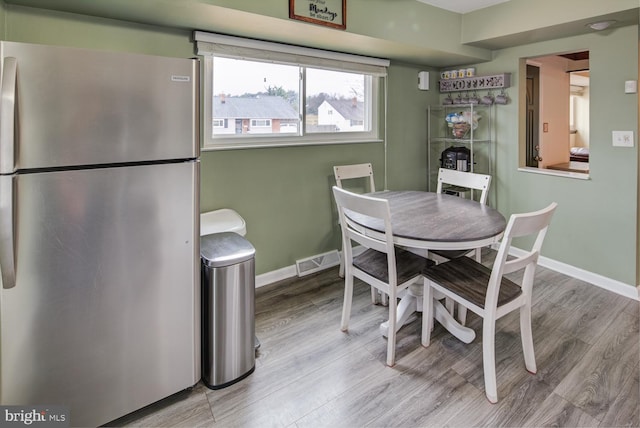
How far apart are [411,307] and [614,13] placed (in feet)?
8.06

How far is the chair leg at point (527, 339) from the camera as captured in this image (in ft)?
6.32

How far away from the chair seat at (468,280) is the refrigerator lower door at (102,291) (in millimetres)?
1309

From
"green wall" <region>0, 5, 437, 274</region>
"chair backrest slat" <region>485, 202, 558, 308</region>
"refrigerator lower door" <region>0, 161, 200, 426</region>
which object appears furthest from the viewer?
"green wall" <region>0, 5, 437, 274</region>

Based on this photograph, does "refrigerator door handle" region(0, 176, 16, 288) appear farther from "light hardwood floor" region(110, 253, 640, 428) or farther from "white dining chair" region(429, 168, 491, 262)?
"white dining chair" region(429, 168, 491, 262)

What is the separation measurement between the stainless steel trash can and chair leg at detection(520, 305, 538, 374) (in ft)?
4.81

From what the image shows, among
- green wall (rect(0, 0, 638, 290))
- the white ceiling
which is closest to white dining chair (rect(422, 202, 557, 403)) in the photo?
green wall (rect(0, 0, 638, 290))

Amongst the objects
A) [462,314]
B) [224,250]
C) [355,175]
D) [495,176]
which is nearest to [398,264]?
[462,314]

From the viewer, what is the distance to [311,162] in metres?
3.26

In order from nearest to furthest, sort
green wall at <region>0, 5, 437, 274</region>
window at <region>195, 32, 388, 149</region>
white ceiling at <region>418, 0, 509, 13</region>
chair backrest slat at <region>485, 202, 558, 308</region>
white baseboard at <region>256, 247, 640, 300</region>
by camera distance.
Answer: chair backrest slat at <region>485, 202, 558, 308</region> → green wall at <region>0, 5, 437, 274</region> → window at <region>195, 32, 388, 149</region> → white baseboard at <region>256, 247, 640, 300</region> → white ceiling at <region>418, 0, 509, 13</region>

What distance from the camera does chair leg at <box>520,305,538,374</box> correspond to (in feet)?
6.32

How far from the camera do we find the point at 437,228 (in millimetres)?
2014

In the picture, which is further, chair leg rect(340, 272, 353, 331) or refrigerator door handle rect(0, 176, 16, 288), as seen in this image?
chair leg rect(340, 272, 353, 331)

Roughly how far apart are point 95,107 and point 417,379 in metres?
1.98

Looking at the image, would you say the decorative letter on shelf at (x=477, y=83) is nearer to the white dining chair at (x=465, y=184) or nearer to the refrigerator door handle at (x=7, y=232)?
the white dining chair at (x=465, y=184)
